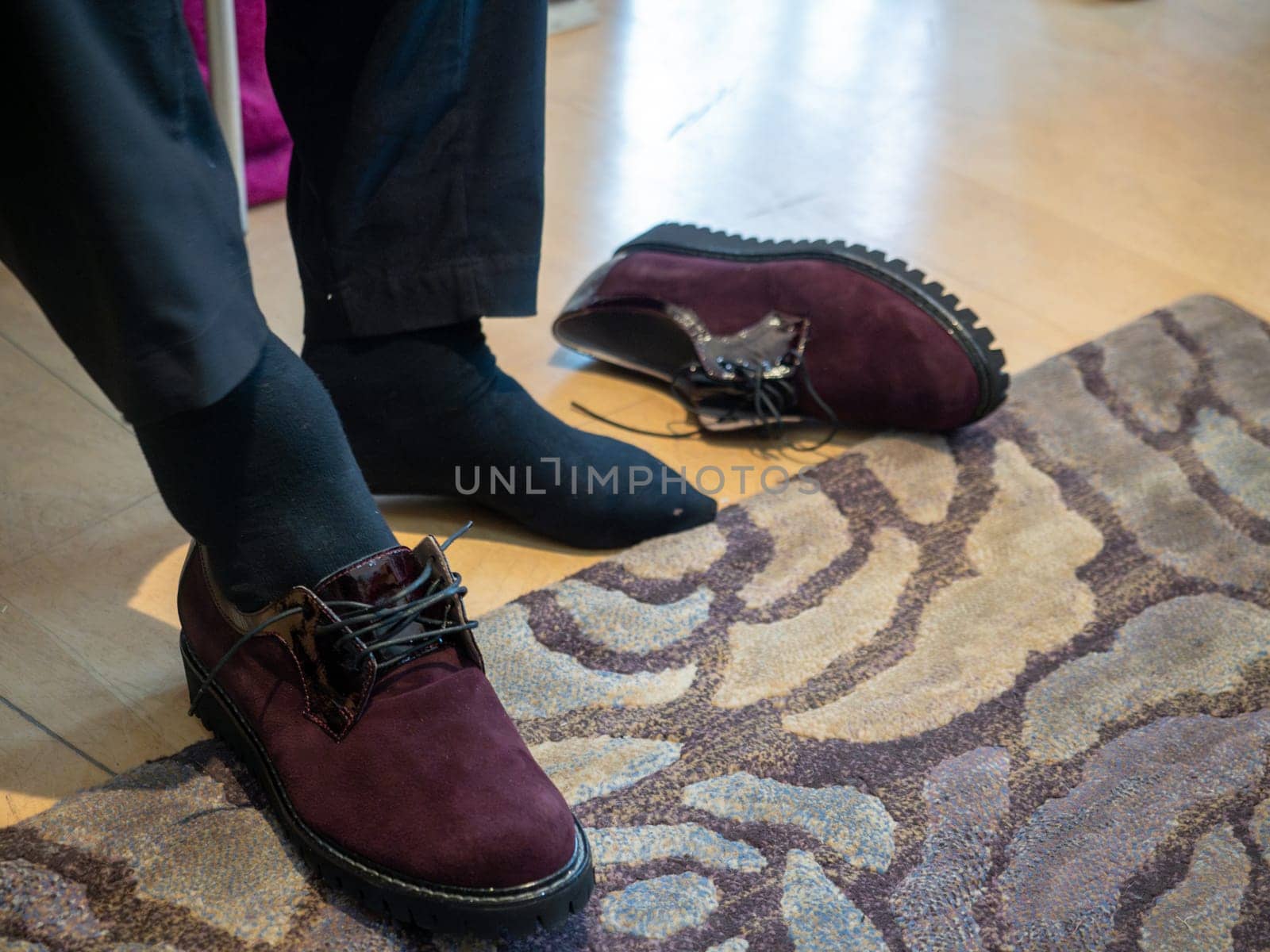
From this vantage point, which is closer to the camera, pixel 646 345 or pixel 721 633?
pixel 721 633

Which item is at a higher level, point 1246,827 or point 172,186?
point 172,186

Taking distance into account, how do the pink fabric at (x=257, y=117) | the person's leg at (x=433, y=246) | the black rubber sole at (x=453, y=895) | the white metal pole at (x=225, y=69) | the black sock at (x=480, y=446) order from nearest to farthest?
the black rubber sole at (x=453, y=895) < the person's leg at (x=433, y=246) < the black sock at (x=480, y=446) < the white metal pole at (x=225, y=69) < the pink fabric at (x=257, y=117)

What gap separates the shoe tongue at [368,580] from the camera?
60cm

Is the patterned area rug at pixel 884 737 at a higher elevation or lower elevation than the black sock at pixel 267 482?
lower

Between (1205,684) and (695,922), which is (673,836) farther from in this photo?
(1205,684)

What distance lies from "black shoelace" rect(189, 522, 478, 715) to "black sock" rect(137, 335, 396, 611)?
0.09 feet

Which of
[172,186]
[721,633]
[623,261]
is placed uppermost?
[172,186]

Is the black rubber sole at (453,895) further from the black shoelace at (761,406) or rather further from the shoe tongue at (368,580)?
the black shoelace at (761,406)

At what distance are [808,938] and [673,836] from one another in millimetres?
95

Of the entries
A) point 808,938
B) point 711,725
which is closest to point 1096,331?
point 711,725

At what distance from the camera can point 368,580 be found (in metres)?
0.61

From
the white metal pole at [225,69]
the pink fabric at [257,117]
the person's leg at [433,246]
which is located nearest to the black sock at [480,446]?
the person's leg at [433,246]

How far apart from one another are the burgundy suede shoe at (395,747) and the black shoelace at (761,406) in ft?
1.44

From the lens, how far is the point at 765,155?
152cm
